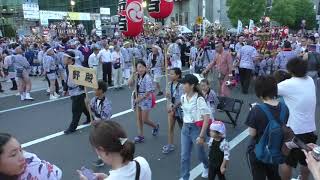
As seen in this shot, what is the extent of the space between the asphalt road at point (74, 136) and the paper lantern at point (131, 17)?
229 cm

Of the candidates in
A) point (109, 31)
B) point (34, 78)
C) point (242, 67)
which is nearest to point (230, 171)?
point (242, 67)

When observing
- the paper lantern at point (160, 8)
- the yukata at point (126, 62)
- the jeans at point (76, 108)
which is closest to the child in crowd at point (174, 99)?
the jeans at point (76, 108)

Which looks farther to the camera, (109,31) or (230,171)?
(109,31)

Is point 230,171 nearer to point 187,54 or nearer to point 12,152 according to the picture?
point 12,152

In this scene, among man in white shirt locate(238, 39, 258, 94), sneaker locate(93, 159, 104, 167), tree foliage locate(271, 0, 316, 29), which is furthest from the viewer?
tree foliage locate(271, 0, 316, 29)

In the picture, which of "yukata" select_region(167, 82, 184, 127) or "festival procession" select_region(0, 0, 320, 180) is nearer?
"festival procession" select_region(0, 0, 320, 180)

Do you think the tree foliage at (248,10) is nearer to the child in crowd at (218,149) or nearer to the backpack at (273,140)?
the child in crowd at (218,149)

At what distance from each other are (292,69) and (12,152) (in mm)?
3338

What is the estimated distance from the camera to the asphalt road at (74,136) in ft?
22.0

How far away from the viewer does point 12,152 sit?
8.50 feet

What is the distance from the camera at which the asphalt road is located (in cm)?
669

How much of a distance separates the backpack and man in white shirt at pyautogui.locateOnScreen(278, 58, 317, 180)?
0.39 metres

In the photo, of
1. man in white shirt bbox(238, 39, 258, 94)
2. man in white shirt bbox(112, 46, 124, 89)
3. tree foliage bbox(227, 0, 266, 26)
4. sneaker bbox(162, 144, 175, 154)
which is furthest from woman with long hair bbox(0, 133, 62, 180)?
tree foliage bbox(227, 0, 266, 26)

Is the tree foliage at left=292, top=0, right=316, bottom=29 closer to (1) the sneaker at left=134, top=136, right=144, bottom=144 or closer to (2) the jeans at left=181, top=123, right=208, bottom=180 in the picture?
(1) the sneaker at left=134, top=136, right=144, bottom=144
